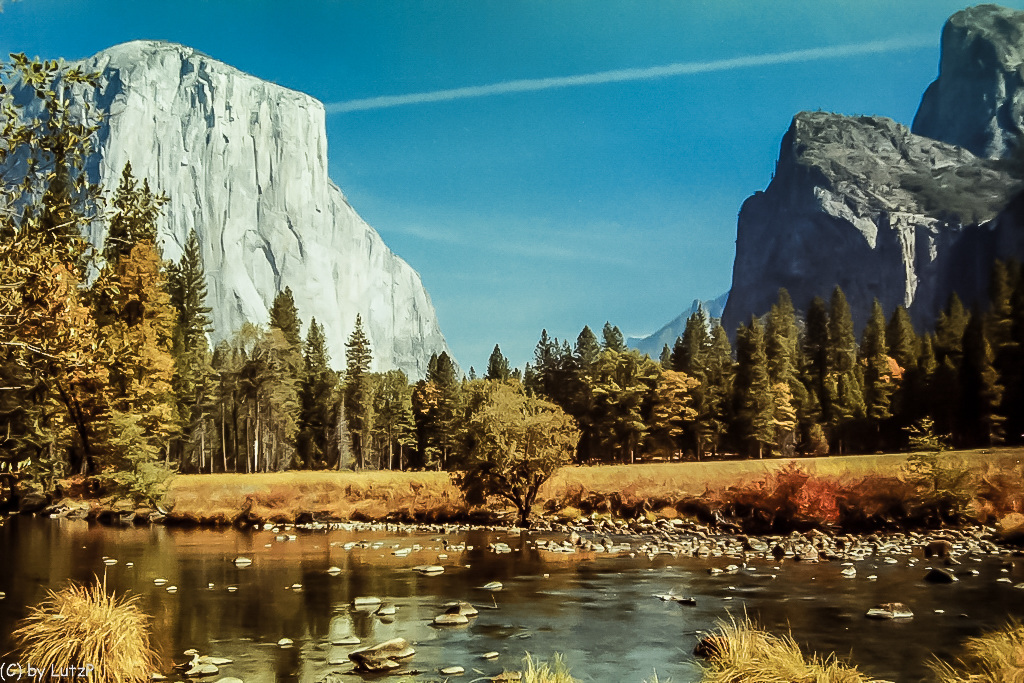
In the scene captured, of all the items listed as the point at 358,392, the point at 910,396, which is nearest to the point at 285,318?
the point at 358,392

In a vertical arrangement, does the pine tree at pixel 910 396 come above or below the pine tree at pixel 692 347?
below

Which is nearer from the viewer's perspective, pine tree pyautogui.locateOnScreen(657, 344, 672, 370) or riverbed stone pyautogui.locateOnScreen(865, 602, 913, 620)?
riverbed stone pyautogui.locateOnScreen(865, 602, 913, 620)

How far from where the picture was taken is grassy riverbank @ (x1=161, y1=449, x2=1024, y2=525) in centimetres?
4125

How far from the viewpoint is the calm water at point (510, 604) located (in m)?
17.4

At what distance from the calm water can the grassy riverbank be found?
35.5 feet

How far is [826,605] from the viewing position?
22359 millimetres

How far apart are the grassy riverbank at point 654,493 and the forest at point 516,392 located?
3222 mm

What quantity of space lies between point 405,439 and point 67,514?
61.8 metres

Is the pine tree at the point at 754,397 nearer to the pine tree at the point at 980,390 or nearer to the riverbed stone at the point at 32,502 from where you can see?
the pine tree at the point at 980,390

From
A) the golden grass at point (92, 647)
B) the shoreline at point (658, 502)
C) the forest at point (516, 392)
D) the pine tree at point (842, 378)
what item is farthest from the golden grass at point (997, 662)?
the pine tree at point (842, 378)

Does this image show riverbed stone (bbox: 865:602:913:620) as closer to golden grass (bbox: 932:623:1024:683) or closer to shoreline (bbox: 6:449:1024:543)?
golden grass (bbox: 932:623:1024:683)

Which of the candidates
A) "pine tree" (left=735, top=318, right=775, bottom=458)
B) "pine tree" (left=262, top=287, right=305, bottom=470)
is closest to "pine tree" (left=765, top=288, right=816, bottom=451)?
"pine tree" (left=735, top=318, right=775, bottom=458)

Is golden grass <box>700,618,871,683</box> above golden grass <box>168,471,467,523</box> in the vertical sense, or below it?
below

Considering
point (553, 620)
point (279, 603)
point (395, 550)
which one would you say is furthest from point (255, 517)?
point (553, 620)
